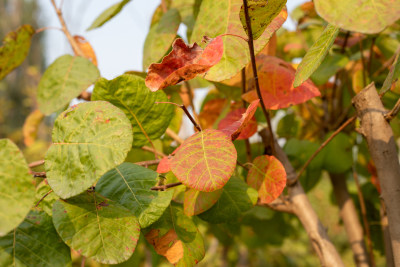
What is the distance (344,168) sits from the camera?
76cm

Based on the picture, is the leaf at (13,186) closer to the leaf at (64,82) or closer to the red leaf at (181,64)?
the red leaf at (181,64)

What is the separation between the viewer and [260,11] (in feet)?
1.23

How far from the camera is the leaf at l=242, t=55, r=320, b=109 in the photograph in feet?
1.67

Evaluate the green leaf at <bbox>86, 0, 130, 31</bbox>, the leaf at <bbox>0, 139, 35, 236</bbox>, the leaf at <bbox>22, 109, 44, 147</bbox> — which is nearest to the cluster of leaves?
the leaf at <bbox>0, 139, 35, 236</bbox>

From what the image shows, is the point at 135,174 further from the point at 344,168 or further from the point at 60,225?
the point at 344,168

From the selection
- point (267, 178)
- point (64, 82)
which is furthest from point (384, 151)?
point (64, 82)

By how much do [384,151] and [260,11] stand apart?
26 centimetres

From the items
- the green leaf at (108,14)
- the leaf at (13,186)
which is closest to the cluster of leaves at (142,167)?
the leaf at (13,186)

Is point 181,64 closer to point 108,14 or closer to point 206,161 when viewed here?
point 206,161

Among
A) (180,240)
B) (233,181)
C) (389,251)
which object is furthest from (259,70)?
(389,251)

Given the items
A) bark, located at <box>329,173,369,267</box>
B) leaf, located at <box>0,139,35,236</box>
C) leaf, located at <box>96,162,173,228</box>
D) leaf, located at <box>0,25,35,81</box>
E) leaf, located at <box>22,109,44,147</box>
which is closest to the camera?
leaf, located at <box>0,139,35,236</box>

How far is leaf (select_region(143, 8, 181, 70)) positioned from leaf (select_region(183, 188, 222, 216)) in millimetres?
240

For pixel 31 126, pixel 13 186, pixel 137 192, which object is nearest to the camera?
pixel 13 186

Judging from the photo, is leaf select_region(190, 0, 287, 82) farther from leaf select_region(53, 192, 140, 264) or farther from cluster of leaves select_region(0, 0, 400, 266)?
leaf select_region(53, 192, 140, 264)
